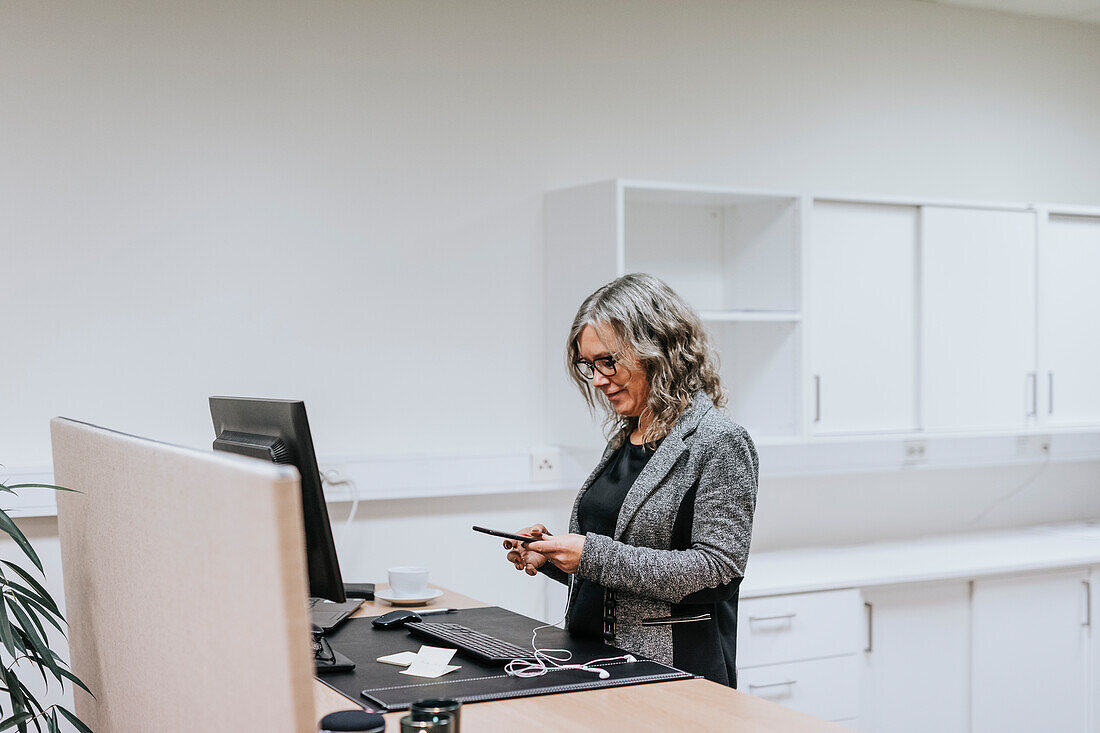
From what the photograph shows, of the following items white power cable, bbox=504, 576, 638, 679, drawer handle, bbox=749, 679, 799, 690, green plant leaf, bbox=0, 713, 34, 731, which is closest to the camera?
white power cable, bbox=504, 576, 638, 679

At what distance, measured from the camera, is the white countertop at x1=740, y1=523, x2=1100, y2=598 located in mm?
3242

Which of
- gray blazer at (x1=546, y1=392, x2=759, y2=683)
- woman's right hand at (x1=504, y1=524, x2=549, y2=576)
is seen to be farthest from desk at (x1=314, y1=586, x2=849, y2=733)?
woman's right hand at (x1=504, y1=524, x2=549, y2=576)

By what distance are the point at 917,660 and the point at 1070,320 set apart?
4.57ft

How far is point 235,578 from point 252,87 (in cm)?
221

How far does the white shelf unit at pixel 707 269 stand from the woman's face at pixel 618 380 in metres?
0.82

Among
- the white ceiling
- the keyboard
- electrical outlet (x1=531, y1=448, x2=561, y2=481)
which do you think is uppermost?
the white ceiling

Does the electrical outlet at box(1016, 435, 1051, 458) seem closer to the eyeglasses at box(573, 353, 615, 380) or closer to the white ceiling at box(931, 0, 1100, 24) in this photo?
the white ceiling at box(931, 0, 1100, 24)

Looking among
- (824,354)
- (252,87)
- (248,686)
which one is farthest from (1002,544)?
(248,686)

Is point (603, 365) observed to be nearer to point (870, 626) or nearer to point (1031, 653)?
point (870, 626)

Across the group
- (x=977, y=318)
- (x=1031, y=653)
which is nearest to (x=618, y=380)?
(x=977, y=318)

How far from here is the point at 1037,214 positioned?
380 centimetres

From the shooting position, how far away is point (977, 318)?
3.70 m

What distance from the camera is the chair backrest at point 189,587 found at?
1.07m

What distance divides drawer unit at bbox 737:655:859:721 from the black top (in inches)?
39.2
